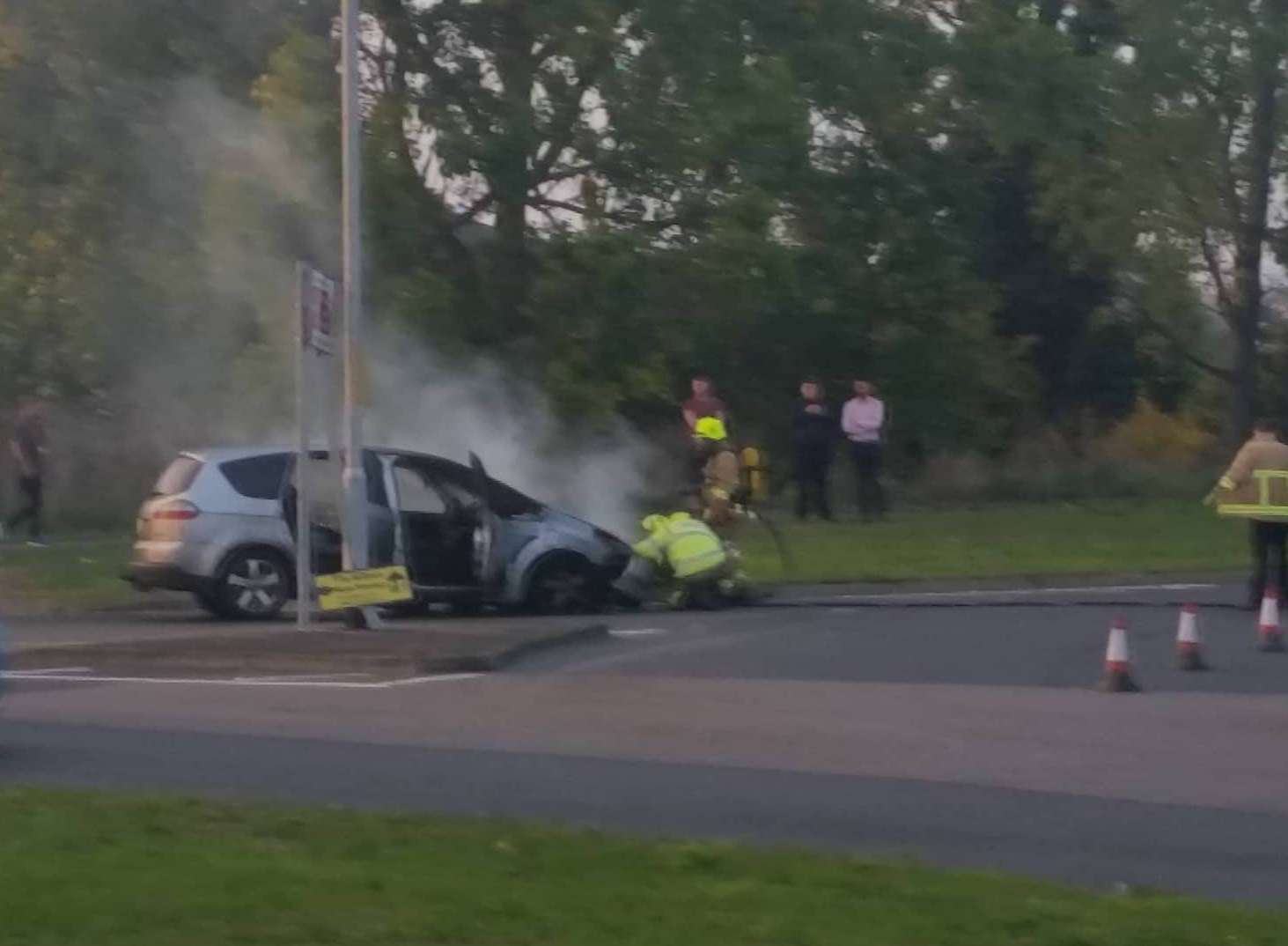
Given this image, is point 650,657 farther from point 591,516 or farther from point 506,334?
point 506,334

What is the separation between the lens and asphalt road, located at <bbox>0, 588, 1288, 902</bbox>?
10023 mm

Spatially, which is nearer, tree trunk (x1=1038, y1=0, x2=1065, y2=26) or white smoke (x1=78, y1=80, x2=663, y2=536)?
white smoke (x1=78, y1=80, x2=663, y2=536)

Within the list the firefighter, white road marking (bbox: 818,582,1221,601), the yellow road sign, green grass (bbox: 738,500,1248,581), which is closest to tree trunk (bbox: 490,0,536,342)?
green grass (bbox: 738,500,1248,581)

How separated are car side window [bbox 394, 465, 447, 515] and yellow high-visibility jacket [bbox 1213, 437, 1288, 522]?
636 centimetres

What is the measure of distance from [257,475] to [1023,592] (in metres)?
7.19

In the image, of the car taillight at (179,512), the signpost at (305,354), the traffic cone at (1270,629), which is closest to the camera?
the traffic cone at (1270,629)

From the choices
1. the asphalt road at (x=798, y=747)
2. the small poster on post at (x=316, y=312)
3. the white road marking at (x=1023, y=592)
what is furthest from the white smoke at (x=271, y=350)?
the asphalt road at (x=798, y=747)

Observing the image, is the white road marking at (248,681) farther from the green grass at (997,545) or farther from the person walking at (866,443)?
the person walking at (866,443)

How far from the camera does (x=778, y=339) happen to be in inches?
1371

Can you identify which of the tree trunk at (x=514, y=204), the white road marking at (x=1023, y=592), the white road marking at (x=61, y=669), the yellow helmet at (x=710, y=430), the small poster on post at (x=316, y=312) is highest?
the tree trunk at (x=514, y=204)

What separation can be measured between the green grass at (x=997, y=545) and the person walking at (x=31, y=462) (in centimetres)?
843

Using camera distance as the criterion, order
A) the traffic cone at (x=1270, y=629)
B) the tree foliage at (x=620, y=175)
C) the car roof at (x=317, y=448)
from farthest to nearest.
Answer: the tree foliage at (x=620, y=175) < the car roof at (x=317, y=448) < the traffic cone at (x=1270, y=629)

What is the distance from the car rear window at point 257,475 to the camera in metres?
20.9

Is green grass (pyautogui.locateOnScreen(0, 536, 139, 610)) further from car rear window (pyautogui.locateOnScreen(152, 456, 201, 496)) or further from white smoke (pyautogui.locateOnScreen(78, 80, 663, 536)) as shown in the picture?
white smoke (pyautogui.locateOnScreen(78, 80, 663, 536))
